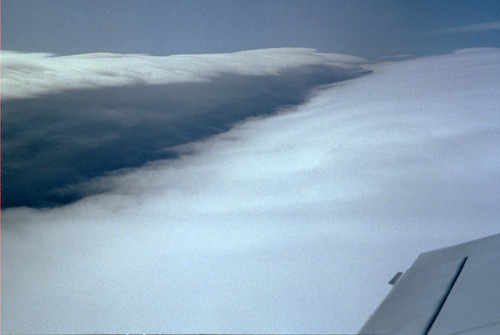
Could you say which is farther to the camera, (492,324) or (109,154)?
(109,154)

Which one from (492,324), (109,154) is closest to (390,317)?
(492,324)

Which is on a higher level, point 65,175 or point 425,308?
point 65,175

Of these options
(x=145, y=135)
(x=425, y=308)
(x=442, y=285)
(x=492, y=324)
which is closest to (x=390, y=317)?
(x=425, y=308)

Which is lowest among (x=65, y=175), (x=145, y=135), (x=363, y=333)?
(x=363, y=333)

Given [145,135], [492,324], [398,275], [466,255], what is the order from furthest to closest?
[145,135] → [398,275] → [466,255] → [492,324]

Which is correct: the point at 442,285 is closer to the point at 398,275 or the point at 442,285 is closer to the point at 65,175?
the point at 398,275

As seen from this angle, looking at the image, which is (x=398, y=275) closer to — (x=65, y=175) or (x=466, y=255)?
(x=466, y=255)

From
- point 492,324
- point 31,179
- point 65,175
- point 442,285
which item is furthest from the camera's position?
point 65,175
